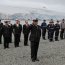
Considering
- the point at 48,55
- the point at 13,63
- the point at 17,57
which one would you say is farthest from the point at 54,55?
the point at 13,63

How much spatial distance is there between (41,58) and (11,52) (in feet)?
8.33

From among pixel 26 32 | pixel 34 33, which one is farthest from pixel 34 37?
pixel 26 32

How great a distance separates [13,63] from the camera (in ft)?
40.2

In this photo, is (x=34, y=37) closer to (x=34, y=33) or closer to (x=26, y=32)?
(x=34, y=33)

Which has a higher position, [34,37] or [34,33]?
[34,33]

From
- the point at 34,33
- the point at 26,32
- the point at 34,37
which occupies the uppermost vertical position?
the point at 34,33

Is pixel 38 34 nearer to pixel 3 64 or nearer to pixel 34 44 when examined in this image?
pixel 34 44

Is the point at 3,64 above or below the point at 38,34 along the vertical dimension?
below

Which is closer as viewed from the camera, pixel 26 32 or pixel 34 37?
pixel 34 37

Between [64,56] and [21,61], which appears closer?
[21,61]

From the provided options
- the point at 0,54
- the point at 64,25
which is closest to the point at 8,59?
the point at 0,54

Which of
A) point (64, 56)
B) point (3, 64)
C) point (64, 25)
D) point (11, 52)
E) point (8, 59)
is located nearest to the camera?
point (3, 64)

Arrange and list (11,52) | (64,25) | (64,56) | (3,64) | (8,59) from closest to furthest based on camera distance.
→ (3,64), (8,59), (64,56), (11,52), (64,25)

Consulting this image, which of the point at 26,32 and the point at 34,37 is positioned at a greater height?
the point at 34,37
